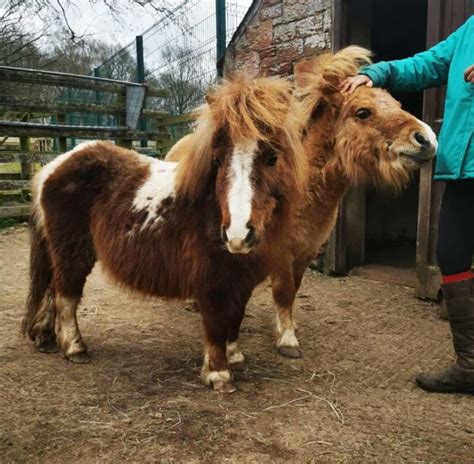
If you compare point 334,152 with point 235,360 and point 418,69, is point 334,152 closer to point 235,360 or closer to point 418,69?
point 418,69

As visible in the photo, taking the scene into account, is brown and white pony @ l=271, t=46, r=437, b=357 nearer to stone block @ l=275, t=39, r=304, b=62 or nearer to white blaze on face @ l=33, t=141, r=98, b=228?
white blaze on face @ l=33, t=141, r=98, b=228

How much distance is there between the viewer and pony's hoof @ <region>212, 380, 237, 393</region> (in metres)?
2.56

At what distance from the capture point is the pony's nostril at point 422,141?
2.55 m

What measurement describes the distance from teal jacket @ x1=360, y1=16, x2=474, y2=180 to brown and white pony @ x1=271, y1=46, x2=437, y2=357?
7.8 inches

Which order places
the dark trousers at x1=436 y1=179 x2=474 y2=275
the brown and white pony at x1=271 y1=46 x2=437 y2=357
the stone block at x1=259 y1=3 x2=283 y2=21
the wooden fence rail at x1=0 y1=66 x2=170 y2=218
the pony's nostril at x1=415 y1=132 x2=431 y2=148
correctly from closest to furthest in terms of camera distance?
the dark trousers at x1=436 y1=179 x2=474 y2=275, the pony's nostril at x1=415 y1=132 x2=431 y2=148, the brown and white pony at x1=271 y1=46 x2=437 y2=357, the stone block at x1=259 y1=3 x2=283 y2=21, the wooden fence rail at x1=0 y1=66 x2=170 y2=218

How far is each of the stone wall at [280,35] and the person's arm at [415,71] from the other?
2327mm

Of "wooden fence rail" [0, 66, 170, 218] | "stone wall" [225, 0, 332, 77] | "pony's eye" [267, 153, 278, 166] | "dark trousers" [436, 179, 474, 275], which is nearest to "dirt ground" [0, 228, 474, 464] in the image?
"dark trousers" [436, 179, 474, 275]

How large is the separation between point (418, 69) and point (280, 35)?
9.74ft

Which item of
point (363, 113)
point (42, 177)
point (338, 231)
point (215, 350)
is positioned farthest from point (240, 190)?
point (338, 231)

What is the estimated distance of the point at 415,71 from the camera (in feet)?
8.68

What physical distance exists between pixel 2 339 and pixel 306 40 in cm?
420

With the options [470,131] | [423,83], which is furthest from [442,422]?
[423,83]

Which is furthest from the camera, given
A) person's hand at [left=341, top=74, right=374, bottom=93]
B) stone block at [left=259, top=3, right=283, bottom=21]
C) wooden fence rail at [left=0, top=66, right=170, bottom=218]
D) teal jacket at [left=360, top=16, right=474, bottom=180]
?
wooden fence rail at [left=0, top=66, right=170, bottom=218]

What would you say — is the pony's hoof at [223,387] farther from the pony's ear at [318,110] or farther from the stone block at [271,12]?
the stone block at [271,12]
